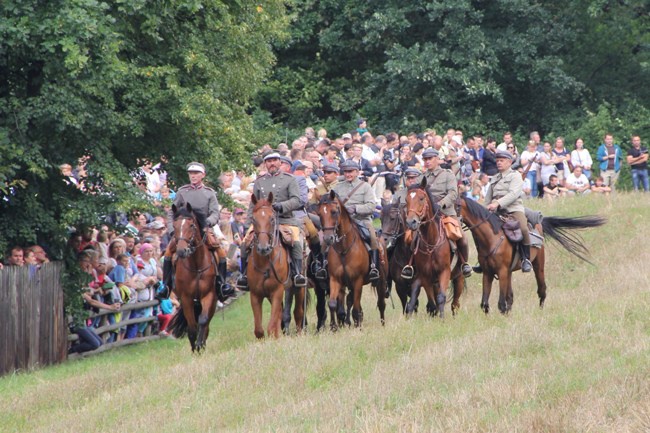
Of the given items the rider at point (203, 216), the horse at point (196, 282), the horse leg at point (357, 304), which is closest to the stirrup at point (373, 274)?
the horse leg at point (357, 304)

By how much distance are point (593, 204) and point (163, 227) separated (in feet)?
41.3

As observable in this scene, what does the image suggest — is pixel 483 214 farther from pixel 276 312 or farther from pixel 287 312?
pixel 276 312

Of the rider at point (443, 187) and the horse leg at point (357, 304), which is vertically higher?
the rider at point (443, 187)

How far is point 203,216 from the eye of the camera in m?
19.2

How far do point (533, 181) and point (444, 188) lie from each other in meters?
17.2

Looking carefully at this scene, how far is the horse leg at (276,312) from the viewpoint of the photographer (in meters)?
19.4

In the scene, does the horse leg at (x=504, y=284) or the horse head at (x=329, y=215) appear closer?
the horse head at (x=329, y=215)

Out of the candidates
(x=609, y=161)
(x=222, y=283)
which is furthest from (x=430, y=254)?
(x=609, y=161)

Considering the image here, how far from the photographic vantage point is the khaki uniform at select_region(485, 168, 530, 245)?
21.1 metres

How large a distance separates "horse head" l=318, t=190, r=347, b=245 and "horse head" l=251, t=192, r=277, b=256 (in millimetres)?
1109

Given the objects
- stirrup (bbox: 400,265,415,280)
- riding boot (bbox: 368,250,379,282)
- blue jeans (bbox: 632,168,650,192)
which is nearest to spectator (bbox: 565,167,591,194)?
blue jeans (bbox: 632,168,650,192)

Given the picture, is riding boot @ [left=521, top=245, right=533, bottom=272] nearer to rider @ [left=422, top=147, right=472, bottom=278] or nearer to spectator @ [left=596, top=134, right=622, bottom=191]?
rider @ [left=422, top=147, right=472, bottom=278]

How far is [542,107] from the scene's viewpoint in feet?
160

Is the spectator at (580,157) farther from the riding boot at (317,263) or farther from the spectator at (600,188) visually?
the riding boot at (317,263)
